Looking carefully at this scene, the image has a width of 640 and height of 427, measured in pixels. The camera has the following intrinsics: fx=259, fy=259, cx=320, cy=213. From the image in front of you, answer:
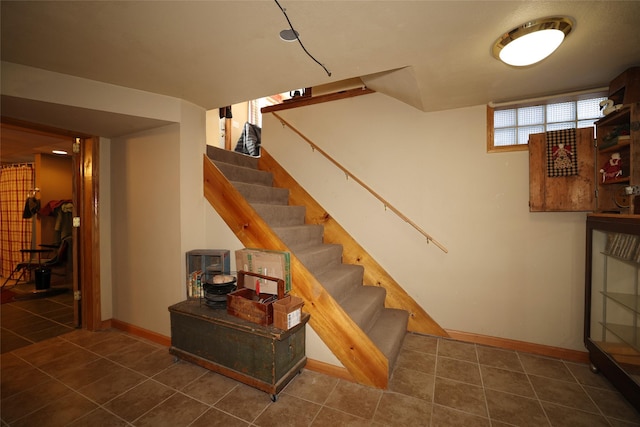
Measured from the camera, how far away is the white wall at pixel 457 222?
2434 mm

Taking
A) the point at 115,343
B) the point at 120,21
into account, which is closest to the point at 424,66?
the point at 120,21

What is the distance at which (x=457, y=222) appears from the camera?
271 cm

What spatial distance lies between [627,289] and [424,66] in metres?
2.38

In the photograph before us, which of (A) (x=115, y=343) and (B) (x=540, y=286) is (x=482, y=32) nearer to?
(B) (x=540, y=286)

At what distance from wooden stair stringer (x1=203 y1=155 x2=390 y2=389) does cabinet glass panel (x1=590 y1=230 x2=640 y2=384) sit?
1.72m

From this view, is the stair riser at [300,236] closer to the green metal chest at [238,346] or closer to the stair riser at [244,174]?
the green metal chest at [238,346]

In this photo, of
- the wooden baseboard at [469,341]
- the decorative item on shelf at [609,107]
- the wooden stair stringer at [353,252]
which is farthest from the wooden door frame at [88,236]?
the decorative item on shelf at [609,107]

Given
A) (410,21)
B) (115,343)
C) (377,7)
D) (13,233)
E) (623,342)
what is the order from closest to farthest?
1. (377,7)
2. (410,21)
3. (623,342)
4. (115,343)
5. (13,233)

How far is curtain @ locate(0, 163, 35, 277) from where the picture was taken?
527cm

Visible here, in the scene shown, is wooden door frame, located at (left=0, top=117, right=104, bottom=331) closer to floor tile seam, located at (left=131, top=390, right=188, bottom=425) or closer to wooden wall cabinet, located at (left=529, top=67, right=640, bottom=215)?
floor tile seam, located at (left=131, top=390, right=188, bottom=425)

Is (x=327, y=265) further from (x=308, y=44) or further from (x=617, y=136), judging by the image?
(x=617, y=136)

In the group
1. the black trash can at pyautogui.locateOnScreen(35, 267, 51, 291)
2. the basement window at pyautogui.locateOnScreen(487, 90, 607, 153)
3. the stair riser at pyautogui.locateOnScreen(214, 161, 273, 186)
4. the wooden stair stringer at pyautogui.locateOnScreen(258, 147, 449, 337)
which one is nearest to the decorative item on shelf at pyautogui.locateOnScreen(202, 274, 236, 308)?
the stair riser at pyautogui.locateOnScreen(214, 161, 273, 186)

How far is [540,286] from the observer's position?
2467 millimetres

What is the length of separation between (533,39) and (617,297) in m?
2.10
